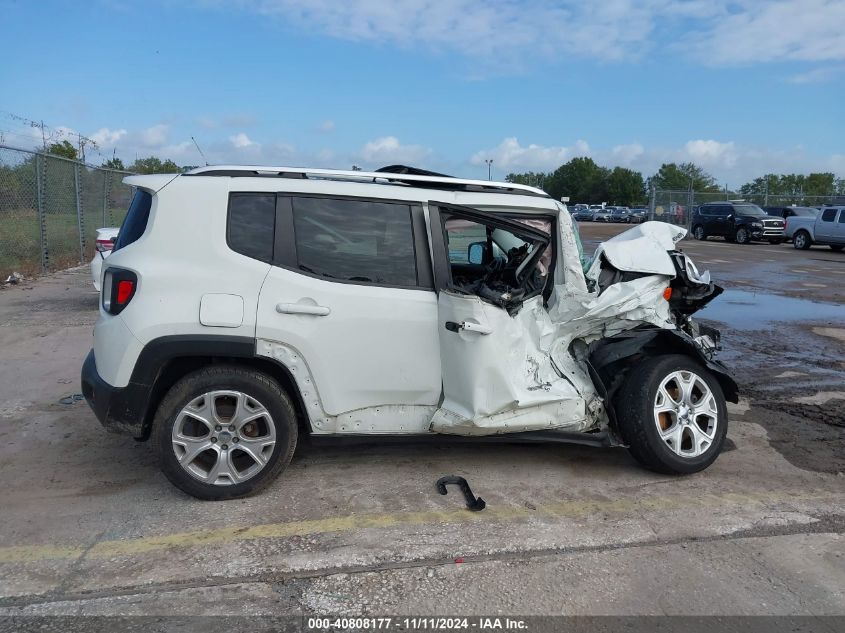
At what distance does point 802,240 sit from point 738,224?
3.44 m

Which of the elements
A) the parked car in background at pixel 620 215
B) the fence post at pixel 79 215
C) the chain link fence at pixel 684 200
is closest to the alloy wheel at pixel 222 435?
the fence post at pixel 79 215

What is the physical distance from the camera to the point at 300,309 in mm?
3889

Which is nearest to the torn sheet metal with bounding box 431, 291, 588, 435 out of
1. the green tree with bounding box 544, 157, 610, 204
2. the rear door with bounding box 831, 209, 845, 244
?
the rear door with bounding box 831, 209, 845, 244

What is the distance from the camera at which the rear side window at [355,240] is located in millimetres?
4059

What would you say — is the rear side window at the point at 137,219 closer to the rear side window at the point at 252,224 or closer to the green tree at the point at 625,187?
the rear side window at the point at 252,224

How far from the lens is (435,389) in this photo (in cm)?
412

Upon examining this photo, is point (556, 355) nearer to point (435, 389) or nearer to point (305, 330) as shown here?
point (435, 389)

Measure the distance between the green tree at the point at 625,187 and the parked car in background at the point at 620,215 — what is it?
4226 cm

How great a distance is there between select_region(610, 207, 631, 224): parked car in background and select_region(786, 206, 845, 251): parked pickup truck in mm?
34129

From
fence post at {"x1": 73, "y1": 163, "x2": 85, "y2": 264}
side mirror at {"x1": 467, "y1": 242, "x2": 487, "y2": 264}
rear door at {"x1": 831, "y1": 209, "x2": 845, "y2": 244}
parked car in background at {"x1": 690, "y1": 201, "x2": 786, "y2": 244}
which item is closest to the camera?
side mirror at {"x1": 467, "y1": 242, "x2": 487, "y2": 264}

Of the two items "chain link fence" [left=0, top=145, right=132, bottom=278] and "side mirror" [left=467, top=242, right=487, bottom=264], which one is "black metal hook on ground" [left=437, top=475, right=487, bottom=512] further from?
"chain link fence" [left=0, top=145, right=132, bottom=278]

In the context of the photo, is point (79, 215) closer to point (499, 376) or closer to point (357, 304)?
point (357, 304)

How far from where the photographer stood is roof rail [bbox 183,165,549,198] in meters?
4.13

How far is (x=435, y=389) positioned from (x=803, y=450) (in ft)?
9.26
